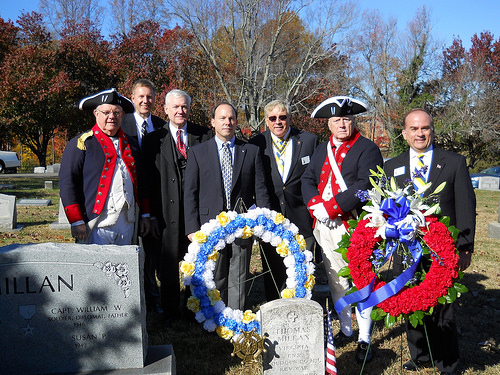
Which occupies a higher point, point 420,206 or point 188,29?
point 188,29

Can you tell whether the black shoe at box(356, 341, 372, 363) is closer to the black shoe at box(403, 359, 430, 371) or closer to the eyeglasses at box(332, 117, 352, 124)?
the black shoe at box(403, 359, 430, 371)

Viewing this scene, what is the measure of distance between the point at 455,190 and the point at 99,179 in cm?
328

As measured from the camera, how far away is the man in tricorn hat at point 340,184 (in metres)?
4.31

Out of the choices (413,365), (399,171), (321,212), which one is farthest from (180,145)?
(413,365)

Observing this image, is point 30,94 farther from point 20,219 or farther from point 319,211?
point 319,211

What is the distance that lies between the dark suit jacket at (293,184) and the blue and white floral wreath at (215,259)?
784 mm

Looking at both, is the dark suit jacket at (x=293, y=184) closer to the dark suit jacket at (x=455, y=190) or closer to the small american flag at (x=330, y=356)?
the dark suit jacket at (x=455, y=190)

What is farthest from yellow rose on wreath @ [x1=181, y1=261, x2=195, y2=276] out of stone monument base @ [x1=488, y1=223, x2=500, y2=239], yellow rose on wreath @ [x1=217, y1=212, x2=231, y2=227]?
stone monument base @ [x1=488, y1=223, x2=500, y2=239]

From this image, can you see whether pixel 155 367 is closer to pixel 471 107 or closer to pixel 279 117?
pixel 279 117

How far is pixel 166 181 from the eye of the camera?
4.96 meters

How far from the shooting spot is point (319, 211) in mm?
4375

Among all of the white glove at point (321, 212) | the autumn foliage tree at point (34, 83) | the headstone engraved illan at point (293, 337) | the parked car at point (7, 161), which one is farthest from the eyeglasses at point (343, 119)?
the parked car at point (7, 161)

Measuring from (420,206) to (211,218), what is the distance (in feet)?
6.85

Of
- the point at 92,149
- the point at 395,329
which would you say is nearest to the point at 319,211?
the point at 395,329
